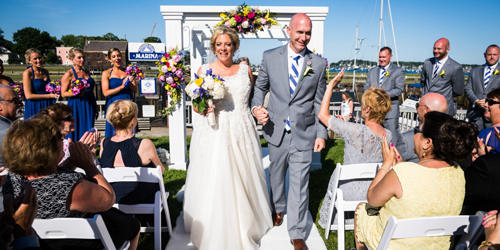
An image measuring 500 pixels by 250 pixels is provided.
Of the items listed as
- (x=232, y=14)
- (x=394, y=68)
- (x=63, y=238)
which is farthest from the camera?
(x=394, y=68)

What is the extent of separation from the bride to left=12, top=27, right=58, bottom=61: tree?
10390 cm

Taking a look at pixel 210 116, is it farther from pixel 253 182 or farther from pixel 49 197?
pixel 49 197

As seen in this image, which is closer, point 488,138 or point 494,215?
point 494,215

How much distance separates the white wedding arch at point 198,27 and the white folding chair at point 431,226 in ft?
14.0

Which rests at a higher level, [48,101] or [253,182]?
[48,101]

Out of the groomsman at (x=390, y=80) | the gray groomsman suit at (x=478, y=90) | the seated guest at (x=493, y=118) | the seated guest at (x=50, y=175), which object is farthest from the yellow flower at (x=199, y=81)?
the gray groomsman suit at (x=478, y=90)

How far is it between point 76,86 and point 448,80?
7393mm

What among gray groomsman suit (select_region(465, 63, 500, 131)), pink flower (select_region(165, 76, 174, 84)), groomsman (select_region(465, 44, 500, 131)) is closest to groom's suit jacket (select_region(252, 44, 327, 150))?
pink flower (select_region(165, 76, 174, 84))

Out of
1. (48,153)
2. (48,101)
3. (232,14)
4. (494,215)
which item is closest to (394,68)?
(232,14)

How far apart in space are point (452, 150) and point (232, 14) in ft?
12.4

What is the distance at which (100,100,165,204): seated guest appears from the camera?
3.08 m

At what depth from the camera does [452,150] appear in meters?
2.06

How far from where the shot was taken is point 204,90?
3.13m

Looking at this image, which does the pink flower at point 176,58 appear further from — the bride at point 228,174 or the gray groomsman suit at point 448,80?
the gray groomsman suit at point 448,80
